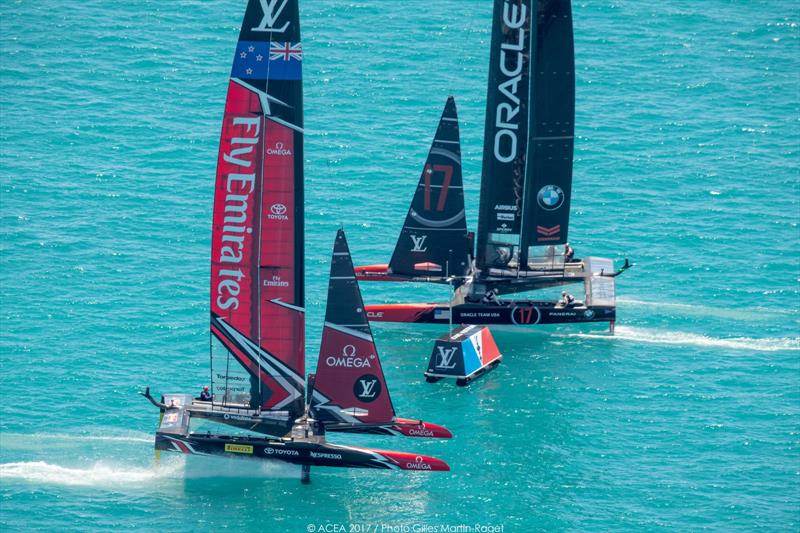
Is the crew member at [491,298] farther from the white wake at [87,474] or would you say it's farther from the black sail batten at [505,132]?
the white wake at [87,474]

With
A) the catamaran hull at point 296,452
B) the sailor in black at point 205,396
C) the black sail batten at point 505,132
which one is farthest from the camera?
the black sail batten at point 505,132

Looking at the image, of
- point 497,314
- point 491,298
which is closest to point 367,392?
point 497,314

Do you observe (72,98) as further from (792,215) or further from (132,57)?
(792,215)

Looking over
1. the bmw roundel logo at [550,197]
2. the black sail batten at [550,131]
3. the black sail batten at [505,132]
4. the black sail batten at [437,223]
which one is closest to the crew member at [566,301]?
the black sail batten at [550,131]

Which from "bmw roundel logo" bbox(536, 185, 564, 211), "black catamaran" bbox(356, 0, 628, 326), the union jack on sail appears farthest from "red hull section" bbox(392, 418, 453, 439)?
"bmw roundel logo" bbox(536, 185, 564, 211)

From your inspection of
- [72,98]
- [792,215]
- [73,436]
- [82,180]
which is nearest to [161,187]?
[82,180]

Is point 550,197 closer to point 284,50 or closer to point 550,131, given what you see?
point 550,131
